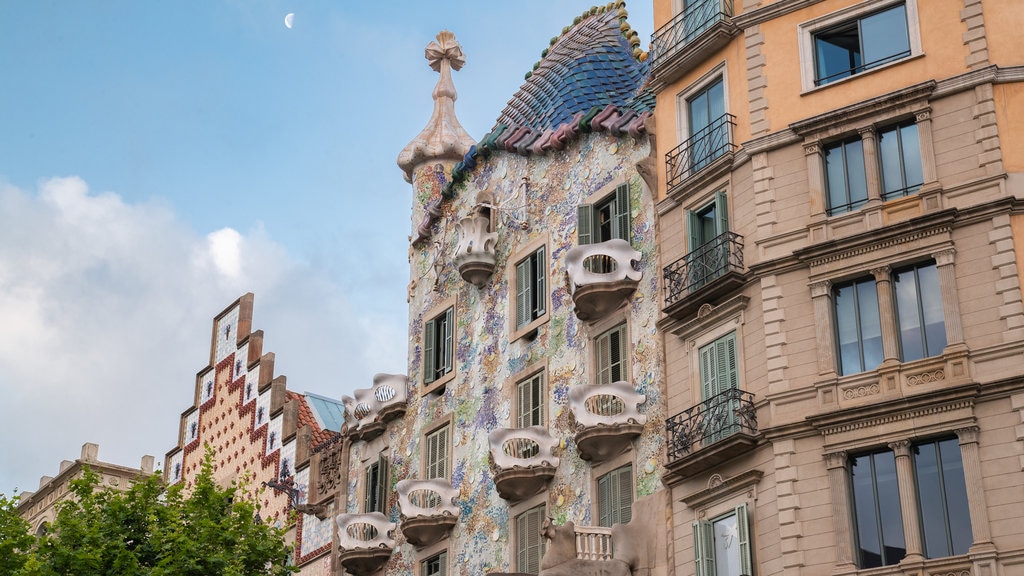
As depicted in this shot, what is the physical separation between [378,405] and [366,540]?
3.36 metres

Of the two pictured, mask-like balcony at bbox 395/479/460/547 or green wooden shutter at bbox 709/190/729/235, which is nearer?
green wooden shutter at bbox 709/190/729/235

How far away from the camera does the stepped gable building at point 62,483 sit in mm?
48688

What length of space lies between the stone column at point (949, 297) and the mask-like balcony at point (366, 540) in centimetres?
1424

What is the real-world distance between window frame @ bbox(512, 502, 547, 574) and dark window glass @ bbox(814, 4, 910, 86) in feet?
30.9

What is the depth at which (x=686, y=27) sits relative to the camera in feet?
95.4

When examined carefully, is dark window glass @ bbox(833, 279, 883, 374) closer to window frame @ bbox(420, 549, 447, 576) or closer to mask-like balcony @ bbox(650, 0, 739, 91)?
mask-like balcony @ bbox(650, 0, 739, 91)

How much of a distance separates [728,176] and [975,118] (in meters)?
4.42

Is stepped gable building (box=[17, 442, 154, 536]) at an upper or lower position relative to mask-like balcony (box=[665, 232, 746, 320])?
upper

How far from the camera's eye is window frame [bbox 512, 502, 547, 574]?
93.6ft

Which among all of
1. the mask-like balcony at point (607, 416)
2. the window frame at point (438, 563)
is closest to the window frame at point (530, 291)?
the mask-like balcony at point (607, 416)

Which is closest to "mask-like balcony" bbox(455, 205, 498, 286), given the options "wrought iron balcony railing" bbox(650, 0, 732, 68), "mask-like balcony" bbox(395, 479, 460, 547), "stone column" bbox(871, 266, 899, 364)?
"mask-like balcony" bbox(395, 479, 460, 547)

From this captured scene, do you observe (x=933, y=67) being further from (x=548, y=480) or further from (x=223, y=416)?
(x=223, y=416)

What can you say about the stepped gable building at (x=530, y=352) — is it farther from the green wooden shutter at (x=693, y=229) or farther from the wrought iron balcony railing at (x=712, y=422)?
the green wooden shutter at (x=693, y=229)

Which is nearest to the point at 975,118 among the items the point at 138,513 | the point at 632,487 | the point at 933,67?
the point at 933,67
